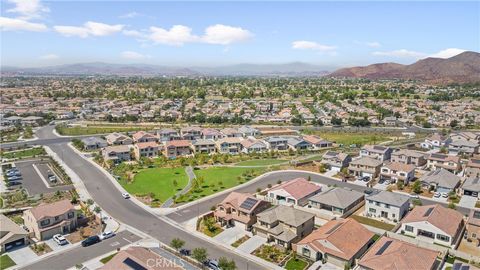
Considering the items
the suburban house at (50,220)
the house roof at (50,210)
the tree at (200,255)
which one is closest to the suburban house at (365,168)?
the tree at (200,255)

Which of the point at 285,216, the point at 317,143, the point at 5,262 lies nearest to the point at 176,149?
the point at 317,143

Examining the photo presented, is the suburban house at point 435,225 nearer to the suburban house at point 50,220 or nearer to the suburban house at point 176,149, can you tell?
the suburban house at point 50,220

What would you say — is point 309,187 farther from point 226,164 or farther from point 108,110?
point 108,110

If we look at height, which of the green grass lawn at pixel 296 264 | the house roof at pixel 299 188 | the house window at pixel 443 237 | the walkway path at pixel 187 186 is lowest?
the walkway path at pixel 187 186

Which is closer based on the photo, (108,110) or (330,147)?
(330,147)

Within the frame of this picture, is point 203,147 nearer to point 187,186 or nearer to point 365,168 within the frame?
point 187,186

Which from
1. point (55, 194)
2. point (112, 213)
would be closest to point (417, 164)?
point (112, 213)
